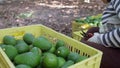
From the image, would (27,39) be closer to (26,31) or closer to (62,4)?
(26,31)

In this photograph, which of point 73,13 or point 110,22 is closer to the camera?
point 110,22

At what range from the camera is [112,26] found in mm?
2143

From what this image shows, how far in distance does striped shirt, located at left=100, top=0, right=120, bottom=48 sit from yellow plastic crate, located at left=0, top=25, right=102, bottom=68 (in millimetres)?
445

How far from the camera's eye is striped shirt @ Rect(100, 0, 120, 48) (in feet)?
6.47

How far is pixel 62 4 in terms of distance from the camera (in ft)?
22.7

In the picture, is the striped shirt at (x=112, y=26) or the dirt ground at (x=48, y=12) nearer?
the striped shirt at (x=112, y=26)

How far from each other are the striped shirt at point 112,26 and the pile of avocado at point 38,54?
497mm

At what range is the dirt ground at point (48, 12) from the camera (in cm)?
527

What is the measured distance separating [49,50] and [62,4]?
5353mm

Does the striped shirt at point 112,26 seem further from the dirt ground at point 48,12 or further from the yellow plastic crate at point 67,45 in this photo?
the dirt ground at point 48,12

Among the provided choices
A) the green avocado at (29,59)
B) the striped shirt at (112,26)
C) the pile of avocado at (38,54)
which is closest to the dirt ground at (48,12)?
the striped shirt at (112,26)

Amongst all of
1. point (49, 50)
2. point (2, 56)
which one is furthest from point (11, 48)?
point (49, 50)

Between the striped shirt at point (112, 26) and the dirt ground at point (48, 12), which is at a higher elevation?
the striped shirt at point (112, 26)

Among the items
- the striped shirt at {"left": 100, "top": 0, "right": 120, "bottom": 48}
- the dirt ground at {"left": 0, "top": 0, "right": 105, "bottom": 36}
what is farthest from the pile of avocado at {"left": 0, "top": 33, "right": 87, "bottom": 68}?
the dirt ground at {"left": 0, "top": 0, "right": 105, "bottom": 36}
